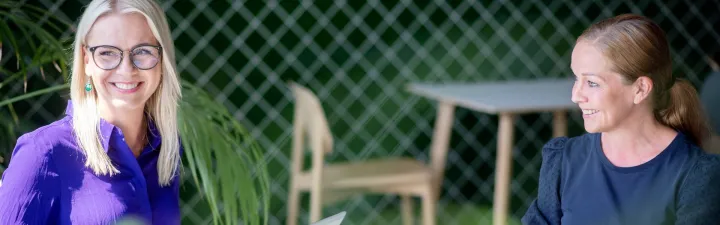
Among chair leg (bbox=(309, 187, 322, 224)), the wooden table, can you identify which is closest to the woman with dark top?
the wooden table

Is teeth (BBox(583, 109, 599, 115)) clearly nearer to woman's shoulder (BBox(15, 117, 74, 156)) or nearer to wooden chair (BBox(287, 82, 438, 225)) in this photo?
woman's shoulder (BBox(15, 117, 74, 156))

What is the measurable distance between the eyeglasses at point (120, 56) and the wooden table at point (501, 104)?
5.66 ft

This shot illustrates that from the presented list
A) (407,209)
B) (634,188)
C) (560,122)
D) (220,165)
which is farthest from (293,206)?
(634,188)

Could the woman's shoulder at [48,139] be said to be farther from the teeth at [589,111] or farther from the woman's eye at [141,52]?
the teeth at [589,111]

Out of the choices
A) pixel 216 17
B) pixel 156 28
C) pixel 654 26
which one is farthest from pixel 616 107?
pixel 216 17

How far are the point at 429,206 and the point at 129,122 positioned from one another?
1.92m

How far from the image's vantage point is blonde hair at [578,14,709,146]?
4.45 ft

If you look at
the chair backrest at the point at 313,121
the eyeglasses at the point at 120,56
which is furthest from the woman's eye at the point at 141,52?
the chair backrest at the point at 313,121

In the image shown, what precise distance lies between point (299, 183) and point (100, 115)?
196cm

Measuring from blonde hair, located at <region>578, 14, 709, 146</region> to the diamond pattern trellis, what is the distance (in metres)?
2.27

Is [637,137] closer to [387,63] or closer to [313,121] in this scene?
[313,121]

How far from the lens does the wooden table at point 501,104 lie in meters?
3.10

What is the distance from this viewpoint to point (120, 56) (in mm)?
1413

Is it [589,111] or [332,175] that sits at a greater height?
[589,111]
